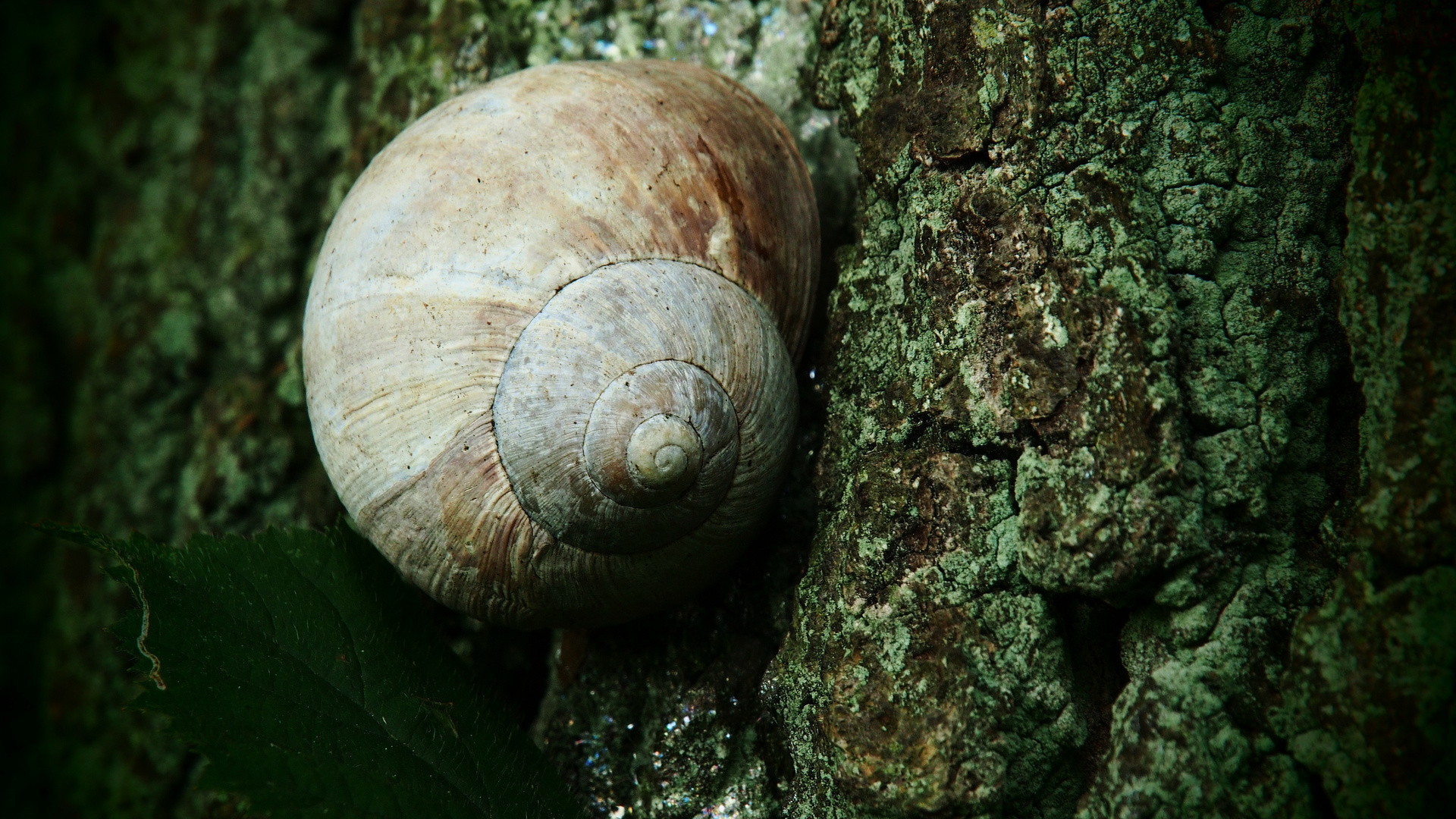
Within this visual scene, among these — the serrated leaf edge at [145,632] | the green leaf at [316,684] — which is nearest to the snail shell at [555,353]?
the green leaf at [316,684]

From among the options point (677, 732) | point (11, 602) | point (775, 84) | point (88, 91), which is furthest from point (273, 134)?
point (677, 732)

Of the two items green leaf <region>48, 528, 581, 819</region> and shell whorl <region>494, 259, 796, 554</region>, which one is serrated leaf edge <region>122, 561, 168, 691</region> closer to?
green leaf <region>48, 528, 581, 819</region>

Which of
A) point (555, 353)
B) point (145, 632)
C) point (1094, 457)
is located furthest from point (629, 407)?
point (145, 632)

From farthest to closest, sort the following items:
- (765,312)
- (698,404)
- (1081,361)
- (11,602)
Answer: (11,602), (765,312), (698,404), (1081,361)

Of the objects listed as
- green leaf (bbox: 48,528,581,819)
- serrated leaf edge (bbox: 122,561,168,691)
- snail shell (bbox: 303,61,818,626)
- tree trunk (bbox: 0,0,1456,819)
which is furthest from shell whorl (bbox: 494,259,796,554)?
Answer: serrated leaf edge (bbox: 122,561,168,691)

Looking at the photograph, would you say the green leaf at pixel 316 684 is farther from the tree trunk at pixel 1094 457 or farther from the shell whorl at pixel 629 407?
the shell whorl at pixel 629 407

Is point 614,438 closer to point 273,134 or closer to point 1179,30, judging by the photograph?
point 1179,30

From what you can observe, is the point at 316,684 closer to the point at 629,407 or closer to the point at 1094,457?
the point at 629,407
